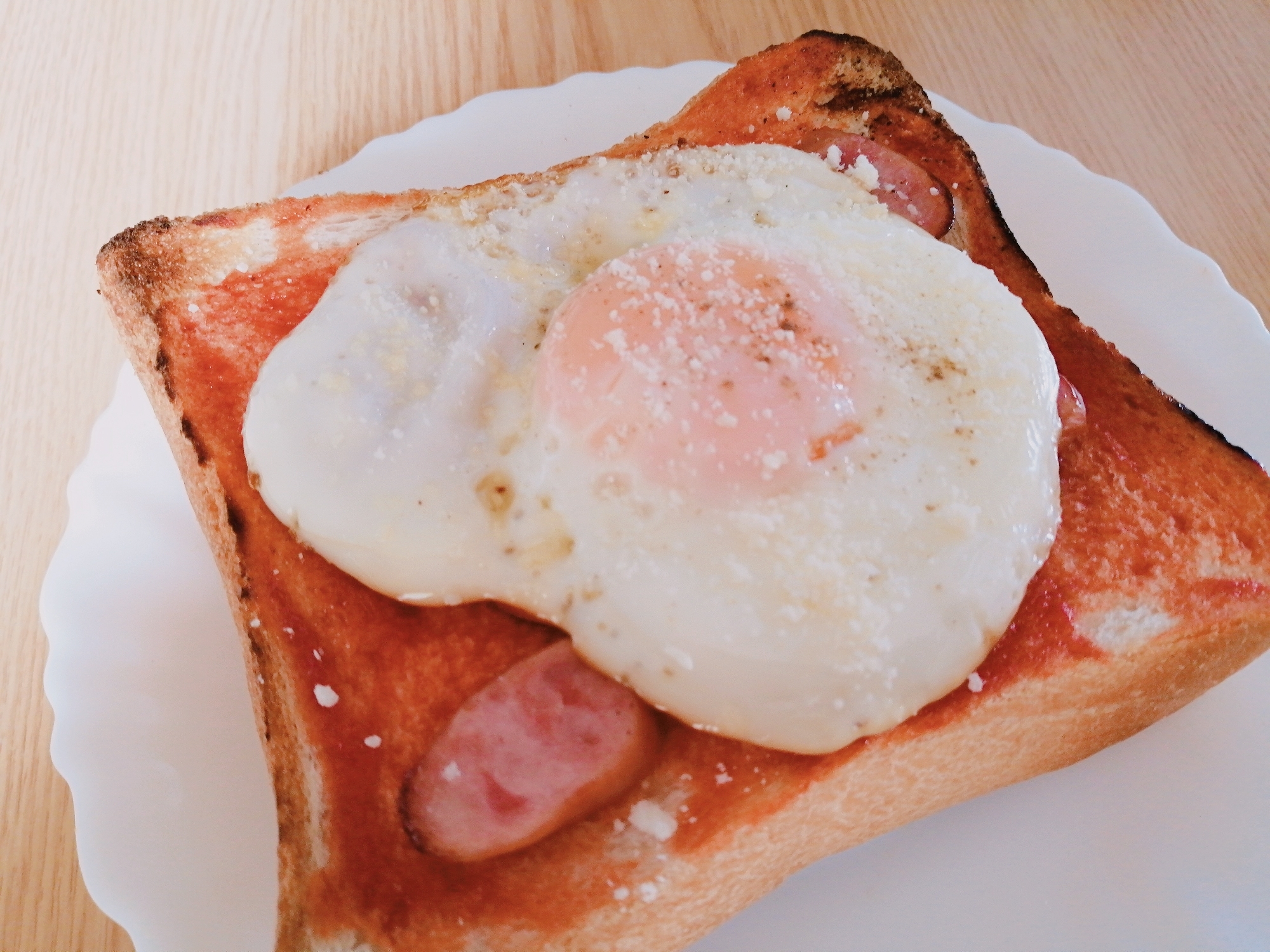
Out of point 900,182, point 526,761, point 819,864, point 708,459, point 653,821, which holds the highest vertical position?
point 900,182

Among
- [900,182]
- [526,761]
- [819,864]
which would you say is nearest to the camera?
[526,761]

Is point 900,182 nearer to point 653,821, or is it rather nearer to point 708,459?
point 708,459

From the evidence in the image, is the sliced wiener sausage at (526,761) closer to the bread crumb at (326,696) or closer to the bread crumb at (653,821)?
the bread crumb at (653,821)

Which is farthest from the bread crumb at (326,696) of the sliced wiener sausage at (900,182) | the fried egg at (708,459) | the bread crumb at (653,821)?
the sliced wiener sausage at (900,182)

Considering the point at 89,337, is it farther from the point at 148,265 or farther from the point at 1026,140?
the point at 1026,140

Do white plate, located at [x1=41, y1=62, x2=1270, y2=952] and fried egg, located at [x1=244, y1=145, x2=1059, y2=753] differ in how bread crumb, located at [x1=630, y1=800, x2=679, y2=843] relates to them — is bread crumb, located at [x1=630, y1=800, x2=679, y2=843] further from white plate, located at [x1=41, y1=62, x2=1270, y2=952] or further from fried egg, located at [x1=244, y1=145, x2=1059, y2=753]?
white plate, located at [x1=41, y1=62, x2=1270, y2=952]

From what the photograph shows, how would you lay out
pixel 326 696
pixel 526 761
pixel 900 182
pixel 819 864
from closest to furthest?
pixel 526 761 → pixel 326 696 → pixel 819 864 → pixel 900 182

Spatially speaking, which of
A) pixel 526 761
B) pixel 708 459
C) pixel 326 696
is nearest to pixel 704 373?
pixel 708 459
